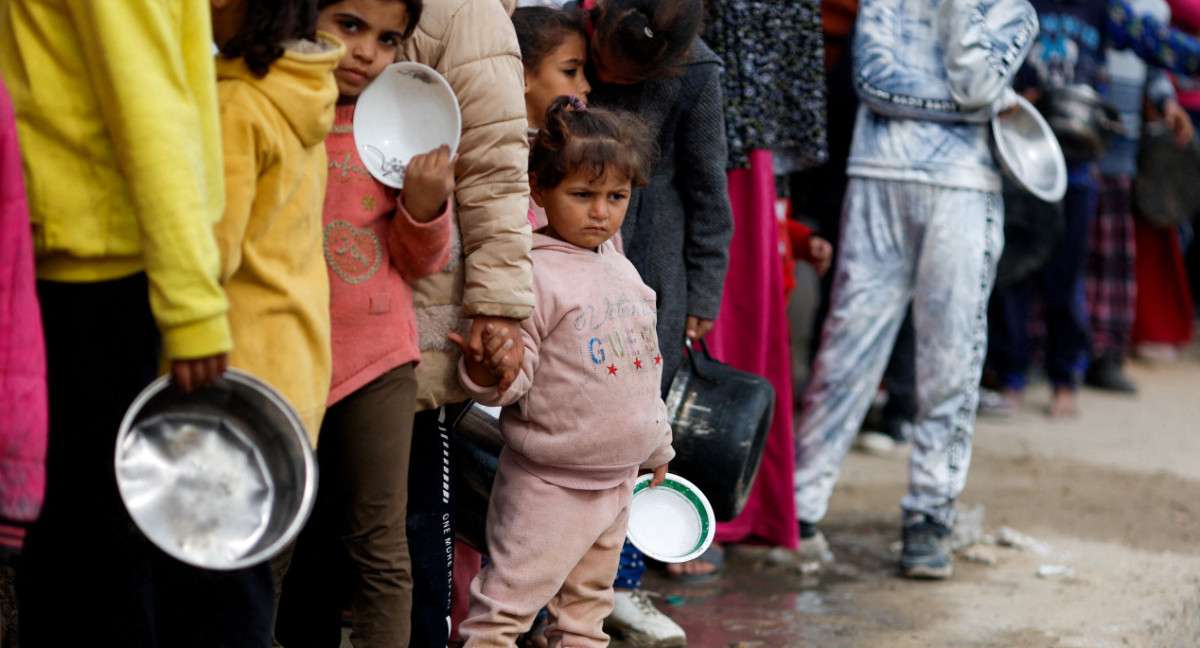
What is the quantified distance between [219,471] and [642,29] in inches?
56.3

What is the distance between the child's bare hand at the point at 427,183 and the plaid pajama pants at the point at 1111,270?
5484 mm

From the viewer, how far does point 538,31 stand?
9.23ft

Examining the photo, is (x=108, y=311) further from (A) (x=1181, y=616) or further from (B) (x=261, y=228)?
(A) (x=1181, y=616)

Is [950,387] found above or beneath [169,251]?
beneath

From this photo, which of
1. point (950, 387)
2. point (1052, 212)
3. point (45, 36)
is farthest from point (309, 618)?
point (1052, 212)

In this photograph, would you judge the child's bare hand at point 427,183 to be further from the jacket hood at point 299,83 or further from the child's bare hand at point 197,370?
the child's bare hand at point 197,370

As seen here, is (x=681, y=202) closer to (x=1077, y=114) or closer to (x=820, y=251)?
(x=820, y=251)

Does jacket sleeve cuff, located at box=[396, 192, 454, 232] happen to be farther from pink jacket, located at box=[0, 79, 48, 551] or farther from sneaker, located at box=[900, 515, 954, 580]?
sneaker, located at box=[900, 515, 954, 580]

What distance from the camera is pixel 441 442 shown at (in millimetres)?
2734

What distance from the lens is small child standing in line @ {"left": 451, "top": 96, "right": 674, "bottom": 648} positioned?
258 cm

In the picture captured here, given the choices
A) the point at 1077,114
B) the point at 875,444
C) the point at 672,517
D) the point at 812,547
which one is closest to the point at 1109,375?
the point at 875,444

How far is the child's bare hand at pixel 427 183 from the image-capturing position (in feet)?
7.55

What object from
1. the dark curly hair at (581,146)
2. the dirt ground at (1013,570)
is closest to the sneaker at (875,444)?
the dirt ground at (1013,570)

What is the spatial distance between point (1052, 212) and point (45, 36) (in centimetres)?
454
